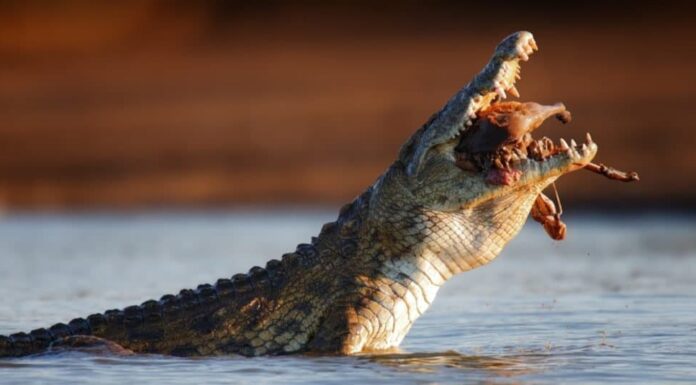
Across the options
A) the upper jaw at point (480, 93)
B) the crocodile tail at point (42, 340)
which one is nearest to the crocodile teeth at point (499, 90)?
the upper jaw at point (480, 93)

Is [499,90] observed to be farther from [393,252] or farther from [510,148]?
[393,252]

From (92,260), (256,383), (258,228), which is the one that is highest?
(258,228)

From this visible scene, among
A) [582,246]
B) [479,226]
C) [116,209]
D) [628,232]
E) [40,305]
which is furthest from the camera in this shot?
[116,209]

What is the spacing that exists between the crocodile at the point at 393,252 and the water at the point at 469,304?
195mm

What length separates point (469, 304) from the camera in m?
14.4

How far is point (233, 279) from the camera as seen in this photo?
991cm

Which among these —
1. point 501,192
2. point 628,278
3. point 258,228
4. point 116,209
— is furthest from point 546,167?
point 116,209

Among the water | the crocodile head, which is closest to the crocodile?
the crocodile head

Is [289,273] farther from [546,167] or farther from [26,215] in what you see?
[26,215]

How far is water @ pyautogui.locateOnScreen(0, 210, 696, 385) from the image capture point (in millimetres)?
9250

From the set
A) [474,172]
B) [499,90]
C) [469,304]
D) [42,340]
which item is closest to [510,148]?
[474,172]

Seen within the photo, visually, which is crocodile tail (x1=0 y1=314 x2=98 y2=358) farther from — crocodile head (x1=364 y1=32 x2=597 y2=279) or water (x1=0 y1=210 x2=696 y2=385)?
crocodile head (x1=364 y1=32 x2=597 y2=279)

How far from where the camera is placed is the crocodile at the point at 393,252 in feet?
30.8

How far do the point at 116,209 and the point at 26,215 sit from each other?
2.76 meters
